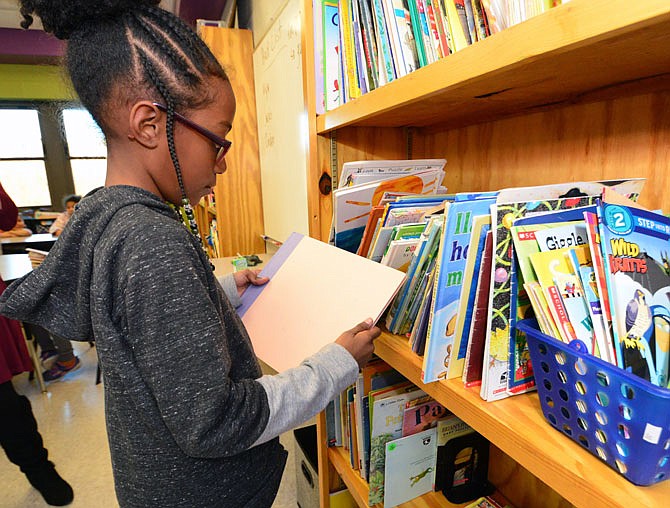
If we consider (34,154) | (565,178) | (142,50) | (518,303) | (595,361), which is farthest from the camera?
(34,154)

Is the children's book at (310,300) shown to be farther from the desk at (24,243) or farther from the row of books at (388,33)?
the desk at (24,243)

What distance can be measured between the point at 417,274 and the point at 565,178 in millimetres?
345

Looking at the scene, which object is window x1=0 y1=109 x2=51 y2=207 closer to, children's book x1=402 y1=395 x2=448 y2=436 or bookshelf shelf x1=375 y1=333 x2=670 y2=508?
children's book x1=402 y1=395 x2=448 y2=436

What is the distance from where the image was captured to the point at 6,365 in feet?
4.83

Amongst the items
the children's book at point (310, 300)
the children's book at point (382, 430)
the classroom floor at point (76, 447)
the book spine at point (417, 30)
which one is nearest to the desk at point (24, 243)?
the classroom floor at point (76, 447)

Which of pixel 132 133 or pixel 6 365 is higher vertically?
pixel 132 133

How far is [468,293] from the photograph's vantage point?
0.55 metres

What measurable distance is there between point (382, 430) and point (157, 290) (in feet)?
1.87

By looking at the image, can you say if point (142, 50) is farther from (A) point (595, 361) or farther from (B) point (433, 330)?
(A) point (595, 361)

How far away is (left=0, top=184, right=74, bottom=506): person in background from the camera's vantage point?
59.3 inches

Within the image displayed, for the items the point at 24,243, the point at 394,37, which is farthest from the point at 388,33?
the point at 24,243

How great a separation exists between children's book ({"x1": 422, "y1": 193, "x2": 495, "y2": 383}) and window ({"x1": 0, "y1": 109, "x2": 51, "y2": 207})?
6.58 metres

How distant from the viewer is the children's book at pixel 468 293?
0.52 m

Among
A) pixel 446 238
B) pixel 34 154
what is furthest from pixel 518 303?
pixel 34 154
